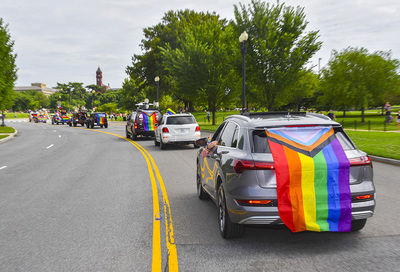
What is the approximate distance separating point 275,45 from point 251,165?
2368cm

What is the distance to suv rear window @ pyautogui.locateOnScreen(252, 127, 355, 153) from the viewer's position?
4.39 metres

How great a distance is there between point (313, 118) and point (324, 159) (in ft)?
2.91

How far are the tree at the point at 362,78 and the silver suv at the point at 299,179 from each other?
31534mm

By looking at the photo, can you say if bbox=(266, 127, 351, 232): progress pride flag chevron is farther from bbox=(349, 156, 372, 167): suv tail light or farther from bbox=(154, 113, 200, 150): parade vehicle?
bbox=(154, 113, 200, 150): parade vehicle

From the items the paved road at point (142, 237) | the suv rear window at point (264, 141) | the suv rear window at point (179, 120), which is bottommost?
the paved road at point (142, 237)

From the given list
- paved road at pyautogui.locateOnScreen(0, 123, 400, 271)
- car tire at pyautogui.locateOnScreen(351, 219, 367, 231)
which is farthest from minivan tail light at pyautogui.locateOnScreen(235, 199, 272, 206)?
Result: car tire at pyautogui.locateOnScreen(351, 219, 367, 231)

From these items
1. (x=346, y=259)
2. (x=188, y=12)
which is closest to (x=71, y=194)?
(x=346, y=259)

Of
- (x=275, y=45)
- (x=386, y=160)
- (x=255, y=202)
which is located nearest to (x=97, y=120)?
(x=275, y=45)

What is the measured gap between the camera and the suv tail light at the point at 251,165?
418cm

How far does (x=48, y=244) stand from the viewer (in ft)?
15.4

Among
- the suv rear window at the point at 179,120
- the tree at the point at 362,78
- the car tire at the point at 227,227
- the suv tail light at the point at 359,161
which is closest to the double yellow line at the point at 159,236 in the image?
the car tire at the point at 227,227

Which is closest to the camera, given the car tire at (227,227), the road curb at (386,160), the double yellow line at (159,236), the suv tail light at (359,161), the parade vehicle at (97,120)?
the double yellow line at (159,236)

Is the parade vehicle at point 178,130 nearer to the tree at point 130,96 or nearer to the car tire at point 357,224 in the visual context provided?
the car tire at point 357,224

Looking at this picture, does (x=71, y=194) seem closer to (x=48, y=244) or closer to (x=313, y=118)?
(x=48, y=244)
